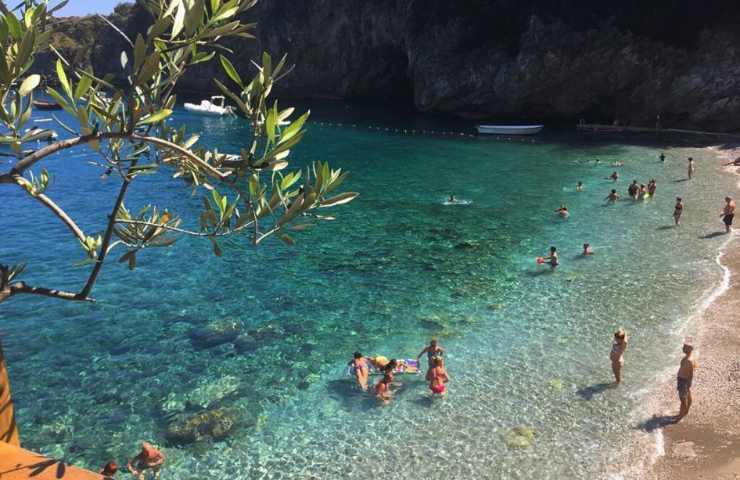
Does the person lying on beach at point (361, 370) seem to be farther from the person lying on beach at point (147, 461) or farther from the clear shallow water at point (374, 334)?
the person lying on beach at point (147, 461)

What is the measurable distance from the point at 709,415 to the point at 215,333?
43.7ft

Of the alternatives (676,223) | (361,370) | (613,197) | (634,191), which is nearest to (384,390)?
(361,370)

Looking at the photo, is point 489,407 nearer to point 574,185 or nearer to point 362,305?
point 362,305

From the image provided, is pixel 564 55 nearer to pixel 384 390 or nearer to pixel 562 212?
pixel 562 212

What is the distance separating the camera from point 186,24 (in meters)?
4.59

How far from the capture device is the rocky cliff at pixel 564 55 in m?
51.3

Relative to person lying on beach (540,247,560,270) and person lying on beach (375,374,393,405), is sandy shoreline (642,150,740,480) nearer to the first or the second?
person lying on beach (540,247,560,270)

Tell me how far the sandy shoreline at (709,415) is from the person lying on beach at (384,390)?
232 inches

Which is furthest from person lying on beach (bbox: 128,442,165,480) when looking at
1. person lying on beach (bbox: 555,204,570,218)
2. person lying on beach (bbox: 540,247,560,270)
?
person lying on beach (bbox: 555,204,570,218)

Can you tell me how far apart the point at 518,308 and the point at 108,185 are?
31406 mm

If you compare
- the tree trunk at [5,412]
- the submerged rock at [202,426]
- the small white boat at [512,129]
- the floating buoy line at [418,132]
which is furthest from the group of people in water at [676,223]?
the small white boat at [512,129]

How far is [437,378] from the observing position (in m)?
14.3

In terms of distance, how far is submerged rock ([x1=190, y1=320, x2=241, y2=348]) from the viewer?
1689 centimetres

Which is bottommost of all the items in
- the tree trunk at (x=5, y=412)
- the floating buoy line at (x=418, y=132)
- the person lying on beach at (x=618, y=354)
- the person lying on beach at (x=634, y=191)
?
the person lying on beach at (x=618, y=354)
